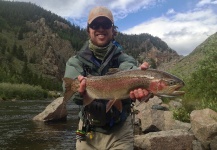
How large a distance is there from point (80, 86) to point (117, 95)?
56 centimetres

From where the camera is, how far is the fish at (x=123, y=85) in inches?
152

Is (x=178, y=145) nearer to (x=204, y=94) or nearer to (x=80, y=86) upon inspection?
(x=204, y=94)

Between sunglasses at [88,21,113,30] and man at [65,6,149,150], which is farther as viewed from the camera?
sunglasses at [88,21,113,30]

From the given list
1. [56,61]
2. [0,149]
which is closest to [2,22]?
[56,61]

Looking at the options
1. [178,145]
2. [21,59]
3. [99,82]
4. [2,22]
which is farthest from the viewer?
[2,22]

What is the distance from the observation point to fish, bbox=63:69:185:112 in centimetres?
386

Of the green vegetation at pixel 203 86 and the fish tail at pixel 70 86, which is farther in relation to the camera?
the green vegetation at pixel 203 86

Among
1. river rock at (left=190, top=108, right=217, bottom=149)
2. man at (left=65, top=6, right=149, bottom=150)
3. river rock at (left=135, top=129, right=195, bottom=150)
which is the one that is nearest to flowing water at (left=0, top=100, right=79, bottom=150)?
river rock at (left=135, top=129, right=195, bottom=150)

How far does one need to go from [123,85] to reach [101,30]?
103cm

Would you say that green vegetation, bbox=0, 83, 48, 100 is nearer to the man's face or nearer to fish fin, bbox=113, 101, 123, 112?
the man's face

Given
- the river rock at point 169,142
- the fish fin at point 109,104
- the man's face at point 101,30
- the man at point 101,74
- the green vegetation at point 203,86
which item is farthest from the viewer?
the green vegetation at point 203,86

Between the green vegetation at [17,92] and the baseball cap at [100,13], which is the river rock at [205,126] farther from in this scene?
the green vegetation at [17,92]

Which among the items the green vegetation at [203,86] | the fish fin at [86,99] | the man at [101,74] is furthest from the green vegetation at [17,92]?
the fish fin at [86,99]

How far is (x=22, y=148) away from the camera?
42.6 feet
